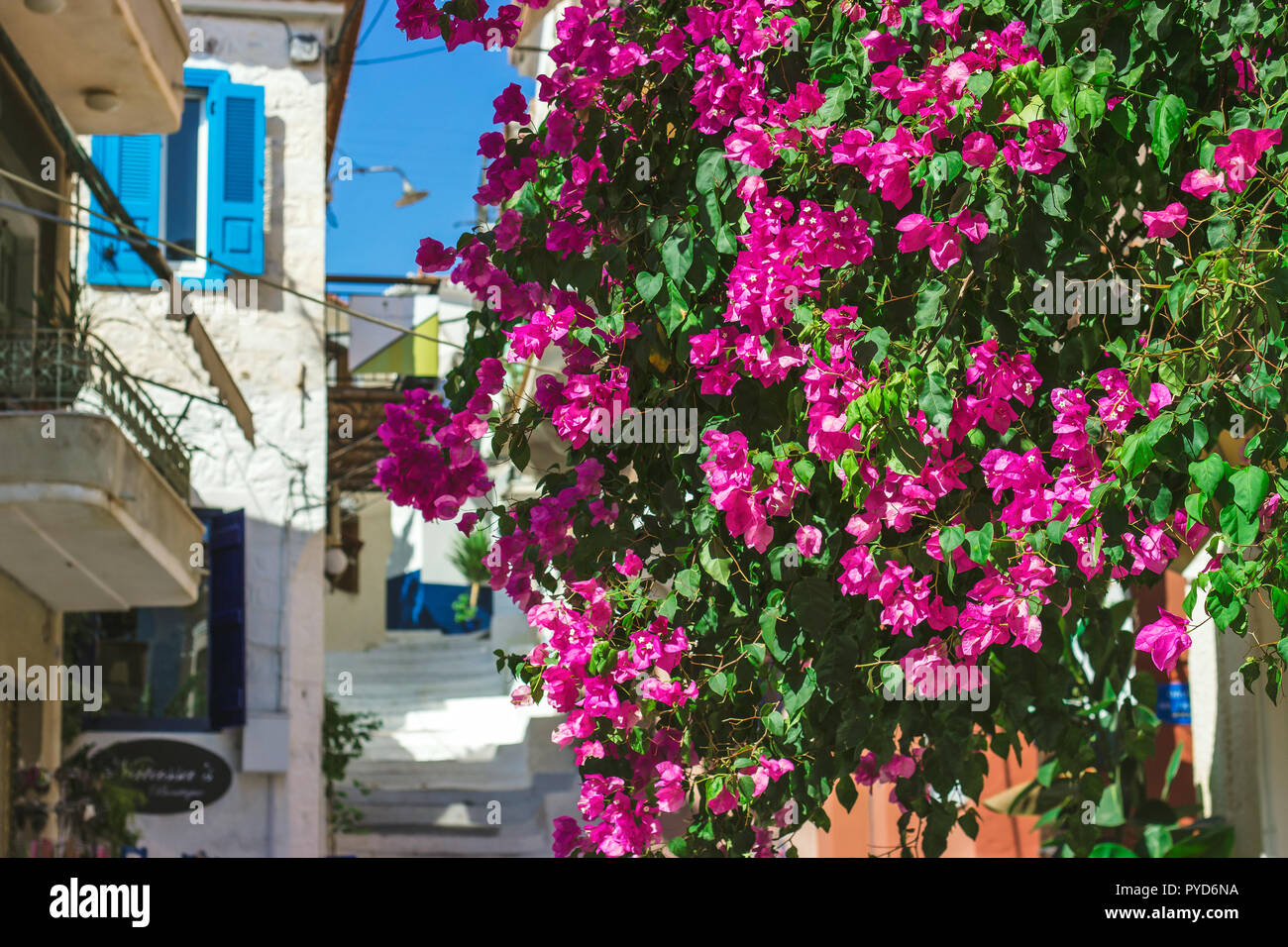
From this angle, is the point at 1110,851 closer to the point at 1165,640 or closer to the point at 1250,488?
the point at 1165,640

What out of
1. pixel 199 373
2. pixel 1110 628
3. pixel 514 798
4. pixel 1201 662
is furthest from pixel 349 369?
pixel 1110 628

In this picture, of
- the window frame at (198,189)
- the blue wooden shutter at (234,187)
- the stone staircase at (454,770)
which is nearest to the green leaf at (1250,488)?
the stone staircase at (454,770)

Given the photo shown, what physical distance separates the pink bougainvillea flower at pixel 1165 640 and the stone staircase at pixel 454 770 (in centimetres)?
1019

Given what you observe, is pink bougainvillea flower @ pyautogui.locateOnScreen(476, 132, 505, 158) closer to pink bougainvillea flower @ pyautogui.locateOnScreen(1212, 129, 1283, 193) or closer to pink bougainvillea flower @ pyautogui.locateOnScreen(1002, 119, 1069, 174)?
pink bougainvillea flower @ pyautogui.locateOnScreen(1002, 119, 1069, 174)

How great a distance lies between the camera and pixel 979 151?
2717 millimetres

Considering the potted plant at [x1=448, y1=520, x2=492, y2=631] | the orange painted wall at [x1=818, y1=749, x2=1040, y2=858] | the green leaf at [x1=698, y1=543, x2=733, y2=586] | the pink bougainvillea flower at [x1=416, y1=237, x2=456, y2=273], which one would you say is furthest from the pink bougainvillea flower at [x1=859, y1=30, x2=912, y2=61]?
the potted plant at [x1=448, y1=520, x2=492, y2=631]

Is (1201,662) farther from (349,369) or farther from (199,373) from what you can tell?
(349,369)

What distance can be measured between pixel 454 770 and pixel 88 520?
806 cm

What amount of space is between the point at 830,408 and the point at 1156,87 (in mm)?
915

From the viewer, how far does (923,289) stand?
9.32ft

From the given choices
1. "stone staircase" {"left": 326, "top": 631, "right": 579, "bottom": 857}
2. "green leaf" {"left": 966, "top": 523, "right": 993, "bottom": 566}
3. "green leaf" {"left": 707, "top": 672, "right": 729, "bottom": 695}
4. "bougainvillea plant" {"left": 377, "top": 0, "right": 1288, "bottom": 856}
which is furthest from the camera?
"stone staircase" {"left": 326, "top": 631, "right": 579, "bottom": 857}

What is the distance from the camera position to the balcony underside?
7957 millimetres

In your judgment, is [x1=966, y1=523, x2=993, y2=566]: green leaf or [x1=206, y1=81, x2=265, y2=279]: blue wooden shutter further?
[x1=206, y1=81, x2=265, y2=279]: blue wooden shutter
